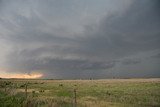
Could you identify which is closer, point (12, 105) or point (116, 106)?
point (12, 105)

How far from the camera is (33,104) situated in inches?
870

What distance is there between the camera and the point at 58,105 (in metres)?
21.2

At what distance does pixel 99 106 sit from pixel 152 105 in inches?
227

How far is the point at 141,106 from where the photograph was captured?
2286 centimetres

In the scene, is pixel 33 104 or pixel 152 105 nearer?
pixel 33 104

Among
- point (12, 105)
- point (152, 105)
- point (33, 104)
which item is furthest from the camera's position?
point (152, 105)

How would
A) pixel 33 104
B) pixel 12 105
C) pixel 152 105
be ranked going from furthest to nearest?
pixel 152 105
pixel 33 104
pixel 12 105

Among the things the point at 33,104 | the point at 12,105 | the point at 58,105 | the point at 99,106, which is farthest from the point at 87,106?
the point at 12,105

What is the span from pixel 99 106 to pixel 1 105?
863 centimetres

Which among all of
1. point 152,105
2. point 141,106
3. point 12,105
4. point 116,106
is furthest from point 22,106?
point 152,105

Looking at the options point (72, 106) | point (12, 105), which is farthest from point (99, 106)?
point (12, 105)

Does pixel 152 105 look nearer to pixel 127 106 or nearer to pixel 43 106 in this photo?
pixel 127 106

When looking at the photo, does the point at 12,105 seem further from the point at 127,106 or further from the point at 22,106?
the point at 127,106

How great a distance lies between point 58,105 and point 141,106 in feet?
25.8
